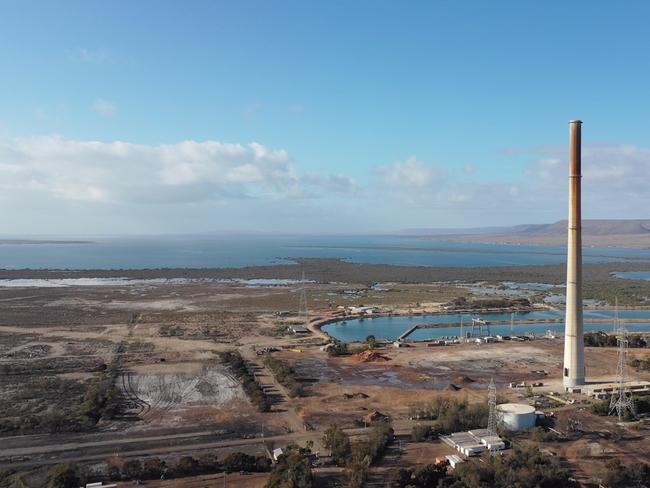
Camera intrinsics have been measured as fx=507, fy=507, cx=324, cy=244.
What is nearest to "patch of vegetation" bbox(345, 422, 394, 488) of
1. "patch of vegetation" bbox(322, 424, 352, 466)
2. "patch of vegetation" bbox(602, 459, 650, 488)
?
"patch of vegetation" bbox(322, 424, 352, 466)

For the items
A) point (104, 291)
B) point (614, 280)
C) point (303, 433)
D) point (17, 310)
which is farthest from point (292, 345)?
point (614, 280)

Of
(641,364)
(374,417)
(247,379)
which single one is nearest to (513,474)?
(374,417)

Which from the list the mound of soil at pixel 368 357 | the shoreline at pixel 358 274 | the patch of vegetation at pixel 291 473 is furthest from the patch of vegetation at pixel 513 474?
the shoreline at pixel 358 274

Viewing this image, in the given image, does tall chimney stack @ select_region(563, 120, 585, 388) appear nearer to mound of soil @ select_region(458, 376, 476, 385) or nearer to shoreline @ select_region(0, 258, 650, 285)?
mound of soil @ select_region(458, 376, 476, 385)

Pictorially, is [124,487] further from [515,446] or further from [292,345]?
[292,345]

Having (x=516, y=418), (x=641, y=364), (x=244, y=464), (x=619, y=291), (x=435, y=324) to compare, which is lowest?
(x=435, y=324)

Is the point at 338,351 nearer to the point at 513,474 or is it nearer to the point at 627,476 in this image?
the point at 513,474

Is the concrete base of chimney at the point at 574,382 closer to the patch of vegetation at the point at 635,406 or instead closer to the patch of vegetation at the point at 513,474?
the patch of vegetation at the point at 635,406
